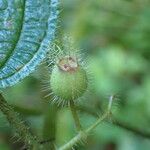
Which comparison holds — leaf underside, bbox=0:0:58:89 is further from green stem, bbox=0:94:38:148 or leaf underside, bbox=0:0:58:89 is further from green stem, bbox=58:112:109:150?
green stem, bbox=58:112:109:150

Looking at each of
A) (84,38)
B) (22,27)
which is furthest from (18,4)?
(84,38)

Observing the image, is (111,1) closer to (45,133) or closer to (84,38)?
(84,38)

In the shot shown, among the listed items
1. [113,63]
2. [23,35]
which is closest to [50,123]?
[23,35]

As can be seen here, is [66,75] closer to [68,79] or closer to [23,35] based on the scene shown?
[68,79]

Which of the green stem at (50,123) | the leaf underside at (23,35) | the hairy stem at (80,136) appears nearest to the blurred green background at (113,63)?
the green stem at (50,123)

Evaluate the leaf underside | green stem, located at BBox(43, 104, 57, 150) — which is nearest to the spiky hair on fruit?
the leaf underside
